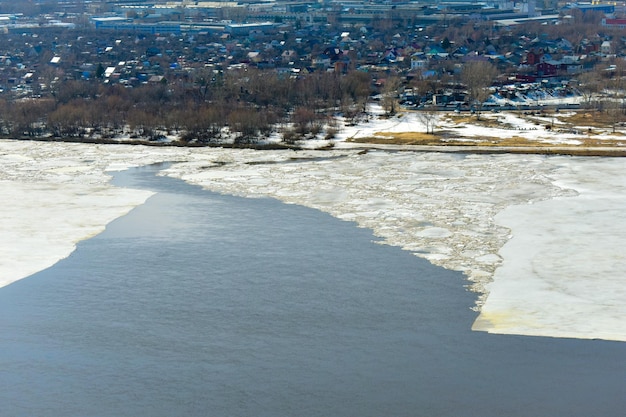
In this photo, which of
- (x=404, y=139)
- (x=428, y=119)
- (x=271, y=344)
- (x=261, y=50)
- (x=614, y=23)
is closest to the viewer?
(x=271, y=344)

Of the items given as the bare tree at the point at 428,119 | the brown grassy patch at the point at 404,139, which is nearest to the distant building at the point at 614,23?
the bare tree at the point at 428,119

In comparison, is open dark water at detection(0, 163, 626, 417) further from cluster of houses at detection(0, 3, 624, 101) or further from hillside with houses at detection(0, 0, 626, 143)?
cluster of houses at detection(0, 3, 624, 101)

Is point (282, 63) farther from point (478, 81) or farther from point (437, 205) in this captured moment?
point (437, 205)

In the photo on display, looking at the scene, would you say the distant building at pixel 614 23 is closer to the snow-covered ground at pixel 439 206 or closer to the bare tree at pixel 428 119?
the bare tree at pixel 428 119

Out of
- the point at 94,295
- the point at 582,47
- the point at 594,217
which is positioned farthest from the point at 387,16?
the point at 94,295

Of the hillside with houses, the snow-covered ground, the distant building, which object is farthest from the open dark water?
the distant building

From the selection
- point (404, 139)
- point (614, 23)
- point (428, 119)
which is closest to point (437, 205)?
point (404, 139)
